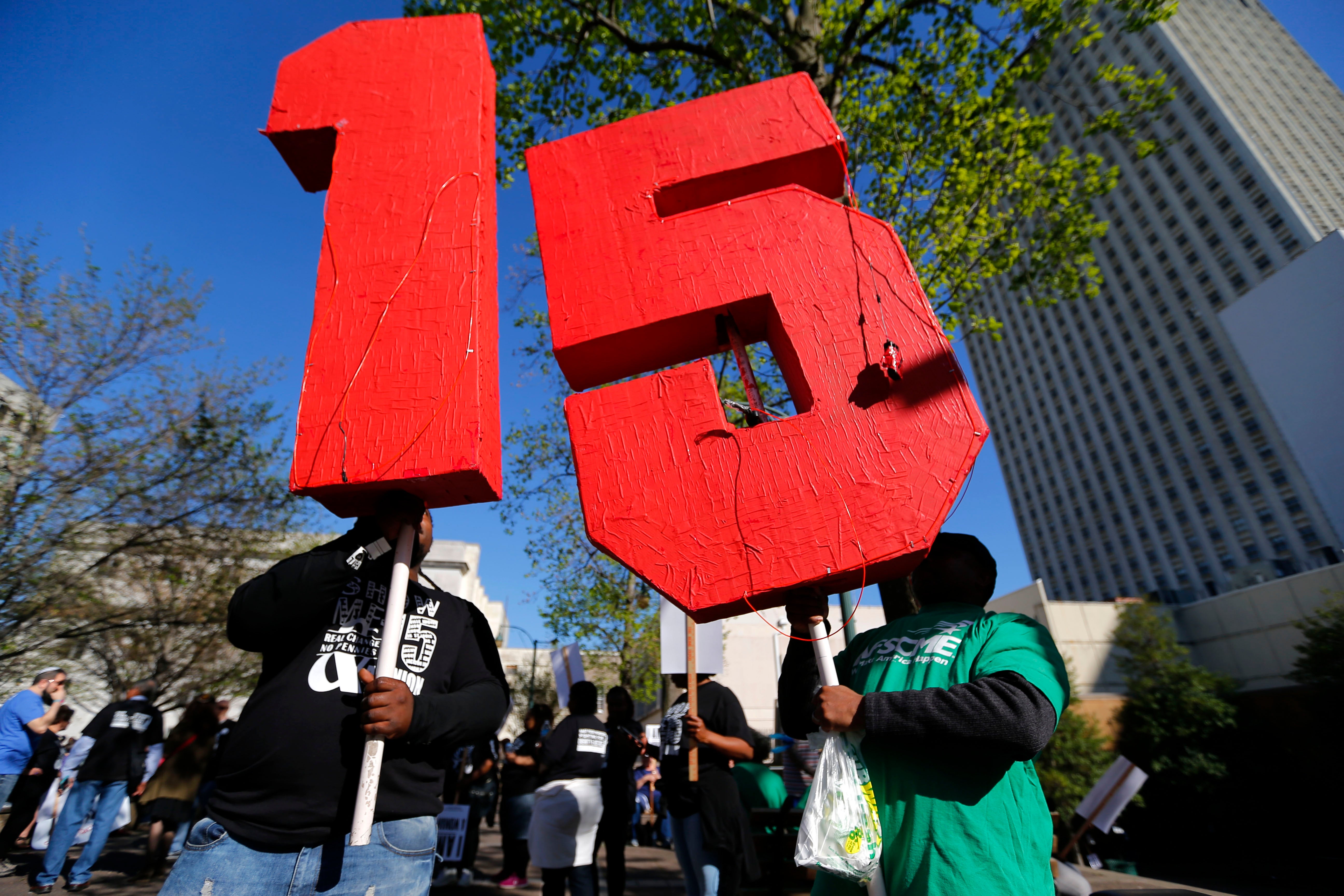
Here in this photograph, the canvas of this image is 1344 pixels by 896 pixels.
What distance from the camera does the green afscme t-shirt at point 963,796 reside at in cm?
154

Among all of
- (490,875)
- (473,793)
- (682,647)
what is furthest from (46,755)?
(682,647)

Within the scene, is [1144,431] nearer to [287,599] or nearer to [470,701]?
[470,701]

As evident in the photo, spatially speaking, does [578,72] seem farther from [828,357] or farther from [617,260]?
[828,357]

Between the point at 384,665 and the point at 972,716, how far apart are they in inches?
55.6

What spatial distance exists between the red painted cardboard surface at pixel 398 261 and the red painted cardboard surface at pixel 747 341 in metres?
0.25

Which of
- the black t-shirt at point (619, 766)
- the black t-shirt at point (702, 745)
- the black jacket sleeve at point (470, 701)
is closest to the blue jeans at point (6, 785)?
the black t-shirt at point (619, 766)

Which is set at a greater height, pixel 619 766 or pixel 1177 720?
pixel 619 766

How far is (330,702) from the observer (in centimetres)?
162

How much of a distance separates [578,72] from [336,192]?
6663mm

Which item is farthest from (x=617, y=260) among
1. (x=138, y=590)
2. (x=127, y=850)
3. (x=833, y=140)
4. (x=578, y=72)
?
(x=138, y=590)

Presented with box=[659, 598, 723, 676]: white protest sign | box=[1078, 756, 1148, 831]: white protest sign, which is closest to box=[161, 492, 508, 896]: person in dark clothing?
box=[659, 598, 723, 676]: white protest sign

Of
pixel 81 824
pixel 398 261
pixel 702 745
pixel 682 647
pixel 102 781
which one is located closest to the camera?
pixel 398 261

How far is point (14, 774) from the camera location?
241 inches

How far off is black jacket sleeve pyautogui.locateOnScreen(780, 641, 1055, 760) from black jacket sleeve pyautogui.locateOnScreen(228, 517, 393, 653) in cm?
138
